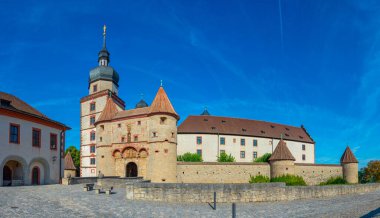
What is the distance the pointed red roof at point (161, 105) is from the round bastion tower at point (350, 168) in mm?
29408

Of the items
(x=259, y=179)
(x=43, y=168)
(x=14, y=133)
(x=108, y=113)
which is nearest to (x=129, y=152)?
(x=108, y=113)

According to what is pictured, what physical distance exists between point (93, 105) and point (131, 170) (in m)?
18.1

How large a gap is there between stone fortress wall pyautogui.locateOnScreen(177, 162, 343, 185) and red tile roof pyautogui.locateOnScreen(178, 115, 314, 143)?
1097cm

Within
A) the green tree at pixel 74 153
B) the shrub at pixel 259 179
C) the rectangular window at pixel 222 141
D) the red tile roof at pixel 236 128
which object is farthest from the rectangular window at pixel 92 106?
the shrub at pixel 259 179

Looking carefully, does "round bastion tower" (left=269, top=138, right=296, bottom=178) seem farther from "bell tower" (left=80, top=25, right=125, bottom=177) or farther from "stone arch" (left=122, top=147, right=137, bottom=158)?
"bell tower" (left=80, top=25, right=125, bottom=177)

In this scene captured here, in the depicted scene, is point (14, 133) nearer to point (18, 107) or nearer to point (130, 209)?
point (18, 107)

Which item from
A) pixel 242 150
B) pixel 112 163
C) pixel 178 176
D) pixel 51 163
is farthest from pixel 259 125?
pixel 51 163

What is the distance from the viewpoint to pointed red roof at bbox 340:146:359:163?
48575 millimetres

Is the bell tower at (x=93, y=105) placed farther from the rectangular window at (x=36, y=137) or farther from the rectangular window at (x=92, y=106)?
the rectangular window at (x=36, y=137)

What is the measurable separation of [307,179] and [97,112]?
3471cm

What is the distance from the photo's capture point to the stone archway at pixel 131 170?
38.9 meters

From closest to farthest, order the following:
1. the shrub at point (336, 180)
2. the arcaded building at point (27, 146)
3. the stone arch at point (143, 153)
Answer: the arcaded building at point (27, 146) < the stone arch at point (143, 153) < the shrub at point (336, 180)

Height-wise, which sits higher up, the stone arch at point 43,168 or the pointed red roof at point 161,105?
the pointed red roof at point 161,105

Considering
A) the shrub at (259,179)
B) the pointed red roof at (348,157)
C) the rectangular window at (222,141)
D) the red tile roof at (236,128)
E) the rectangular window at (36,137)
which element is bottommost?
the shrub at (259,179)
